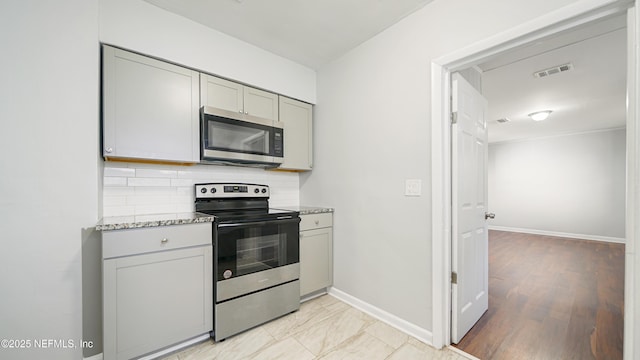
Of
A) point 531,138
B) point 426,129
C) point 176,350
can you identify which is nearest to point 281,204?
point 176,350

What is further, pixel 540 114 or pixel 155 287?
pixel 540 114

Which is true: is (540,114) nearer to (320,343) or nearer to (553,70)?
(553,70)

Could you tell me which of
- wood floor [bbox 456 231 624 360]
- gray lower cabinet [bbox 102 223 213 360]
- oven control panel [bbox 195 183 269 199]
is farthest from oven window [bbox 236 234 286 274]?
wood floor [bbox 456 231 624 360]

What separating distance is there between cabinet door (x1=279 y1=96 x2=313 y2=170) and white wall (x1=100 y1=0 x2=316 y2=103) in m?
0.12

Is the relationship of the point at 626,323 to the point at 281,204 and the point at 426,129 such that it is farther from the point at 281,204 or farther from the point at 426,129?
the point at 281,204

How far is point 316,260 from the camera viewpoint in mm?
2502

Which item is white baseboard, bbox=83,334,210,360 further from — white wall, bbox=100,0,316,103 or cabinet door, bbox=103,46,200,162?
white wall, bbox=100,0,316,103

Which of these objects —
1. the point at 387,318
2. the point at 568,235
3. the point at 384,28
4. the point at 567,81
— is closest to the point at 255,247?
the point at 387,318

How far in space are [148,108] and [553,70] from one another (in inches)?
161

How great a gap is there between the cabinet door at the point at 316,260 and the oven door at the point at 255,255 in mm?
106

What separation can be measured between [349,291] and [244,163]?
164 cm

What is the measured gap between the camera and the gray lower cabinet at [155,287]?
1.48 meters

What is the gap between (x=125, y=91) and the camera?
1762 mm

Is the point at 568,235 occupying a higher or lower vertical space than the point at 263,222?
lower
